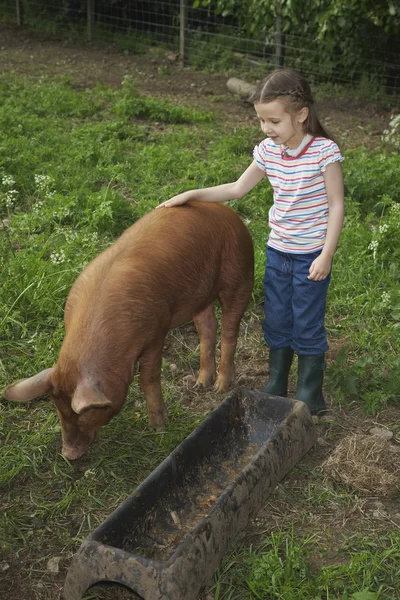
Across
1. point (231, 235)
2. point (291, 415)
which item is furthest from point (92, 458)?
point (231, 235)

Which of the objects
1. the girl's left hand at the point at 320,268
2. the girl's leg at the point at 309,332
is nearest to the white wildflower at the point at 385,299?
the girl's leg at the point at 309,332

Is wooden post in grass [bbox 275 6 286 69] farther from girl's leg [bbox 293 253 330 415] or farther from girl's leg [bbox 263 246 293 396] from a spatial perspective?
girl's leg [bbox 293 253 330 415]

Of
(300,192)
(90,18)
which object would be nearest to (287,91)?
(300,192)

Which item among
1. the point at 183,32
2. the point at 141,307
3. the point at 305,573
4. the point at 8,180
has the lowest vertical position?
the point at 305,573

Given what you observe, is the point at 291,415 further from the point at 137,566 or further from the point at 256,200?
the point at 256,200

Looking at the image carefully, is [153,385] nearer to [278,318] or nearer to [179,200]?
[278,318]

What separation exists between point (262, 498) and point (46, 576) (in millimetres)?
977

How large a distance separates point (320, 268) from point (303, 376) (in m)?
0.72

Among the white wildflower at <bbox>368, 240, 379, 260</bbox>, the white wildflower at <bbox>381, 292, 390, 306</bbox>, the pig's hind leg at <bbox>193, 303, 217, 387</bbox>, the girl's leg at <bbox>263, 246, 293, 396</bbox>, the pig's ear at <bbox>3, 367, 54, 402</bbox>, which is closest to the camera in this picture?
the pig's ear at <bbox>3, 367, 54, 402</bbox>

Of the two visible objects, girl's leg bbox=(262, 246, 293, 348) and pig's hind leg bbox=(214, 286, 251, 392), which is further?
pig's hind leg bbox=(214, 286, 251, 392)

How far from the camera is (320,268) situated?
4.04 meters

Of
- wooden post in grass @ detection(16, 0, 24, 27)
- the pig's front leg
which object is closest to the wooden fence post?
wooden post in grass @ detection(16, 0, 24, 27)

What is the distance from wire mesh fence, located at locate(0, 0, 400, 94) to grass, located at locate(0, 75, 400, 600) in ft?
10.8

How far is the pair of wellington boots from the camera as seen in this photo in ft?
14.7
